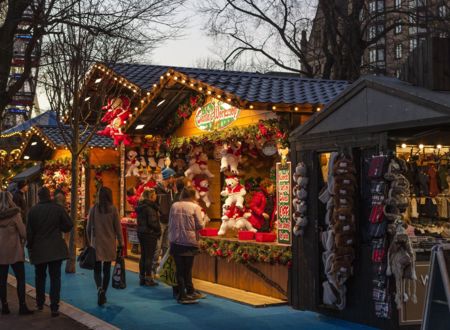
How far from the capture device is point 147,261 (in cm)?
1300

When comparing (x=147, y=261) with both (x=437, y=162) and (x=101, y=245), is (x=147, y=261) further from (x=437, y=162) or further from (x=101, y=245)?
(x=437, y=162)

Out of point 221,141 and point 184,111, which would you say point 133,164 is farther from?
point 221,141

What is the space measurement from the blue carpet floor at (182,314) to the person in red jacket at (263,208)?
191 cm

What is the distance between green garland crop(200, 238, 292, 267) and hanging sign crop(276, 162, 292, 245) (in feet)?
0.69

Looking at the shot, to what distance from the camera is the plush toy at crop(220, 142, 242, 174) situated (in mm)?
13258

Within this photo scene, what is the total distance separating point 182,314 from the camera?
33.2ft

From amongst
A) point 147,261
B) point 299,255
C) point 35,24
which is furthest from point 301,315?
point 35,24

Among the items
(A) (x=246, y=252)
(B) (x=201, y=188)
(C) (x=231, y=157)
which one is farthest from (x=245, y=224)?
(B) (x=201, y=188)

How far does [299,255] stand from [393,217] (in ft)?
7.12

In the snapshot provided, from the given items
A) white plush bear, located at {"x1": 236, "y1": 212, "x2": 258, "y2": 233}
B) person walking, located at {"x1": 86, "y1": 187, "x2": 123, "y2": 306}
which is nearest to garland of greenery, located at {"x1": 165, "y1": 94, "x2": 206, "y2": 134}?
white plush bear, located at {"x1": 236, "y1": 212, "x2": 258, "y2": 233}

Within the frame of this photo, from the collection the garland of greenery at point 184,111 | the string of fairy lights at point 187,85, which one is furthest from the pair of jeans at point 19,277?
the garland of greenery at point 184,111

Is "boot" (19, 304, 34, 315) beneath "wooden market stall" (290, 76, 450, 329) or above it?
beneath

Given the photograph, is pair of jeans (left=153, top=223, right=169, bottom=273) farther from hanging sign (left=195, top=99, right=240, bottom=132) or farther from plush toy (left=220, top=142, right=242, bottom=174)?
hanging sign (left=195, top=99, right=240, bottom=132)

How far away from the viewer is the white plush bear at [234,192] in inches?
520
